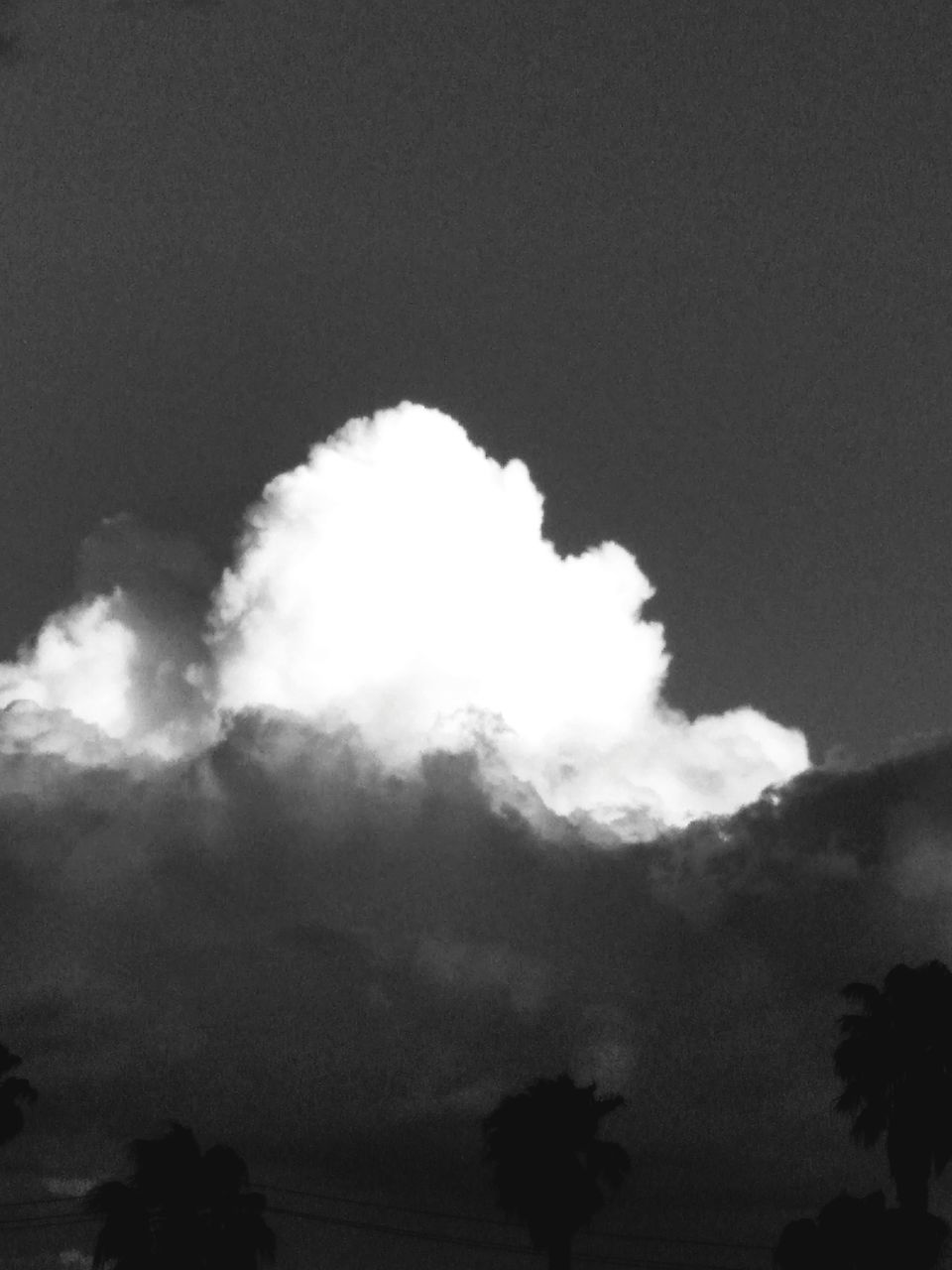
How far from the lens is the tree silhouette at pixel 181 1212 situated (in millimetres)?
105062

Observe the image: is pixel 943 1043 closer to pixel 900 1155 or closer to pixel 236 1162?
pixel 900 1155

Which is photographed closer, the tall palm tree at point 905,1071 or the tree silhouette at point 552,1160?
the tall palm tree at point 905,1071

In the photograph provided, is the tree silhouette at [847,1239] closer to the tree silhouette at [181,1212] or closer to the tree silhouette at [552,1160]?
the tree silhouette at [552,1160]

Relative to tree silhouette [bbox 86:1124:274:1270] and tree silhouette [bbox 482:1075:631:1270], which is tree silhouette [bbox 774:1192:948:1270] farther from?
tree silhouette [bbox 86:1124:274:1270]

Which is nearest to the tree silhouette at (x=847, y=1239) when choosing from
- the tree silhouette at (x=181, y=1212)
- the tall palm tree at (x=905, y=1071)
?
the tall palm tree at (x=905, y=1071)

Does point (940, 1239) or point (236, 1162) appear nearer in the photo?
point (940, 1239)

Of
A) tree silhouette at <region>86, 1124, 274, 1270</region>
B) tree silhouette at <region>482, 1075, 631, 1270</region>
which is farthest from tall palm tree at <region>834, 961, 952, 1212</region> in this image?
tree silhouette at <region>86, 1124, 274, 1270</region>

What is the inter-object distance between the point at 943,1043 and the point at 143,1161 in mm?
37536

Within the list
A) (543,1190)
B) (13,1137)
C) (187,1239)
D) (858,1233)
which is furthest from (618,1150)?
(13,1137)

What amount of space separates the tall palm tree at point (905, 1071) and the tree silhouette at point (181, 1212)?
28.1 meters

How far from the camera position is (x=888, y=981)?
103500 mm

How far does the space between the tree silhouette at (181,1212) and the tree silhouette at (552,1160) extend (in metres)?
12.0

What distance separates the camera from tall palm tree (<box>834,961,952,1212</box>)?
9894 centimetres

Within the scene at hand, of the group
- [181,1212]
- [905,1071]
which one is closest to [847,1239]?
[905,1071]
